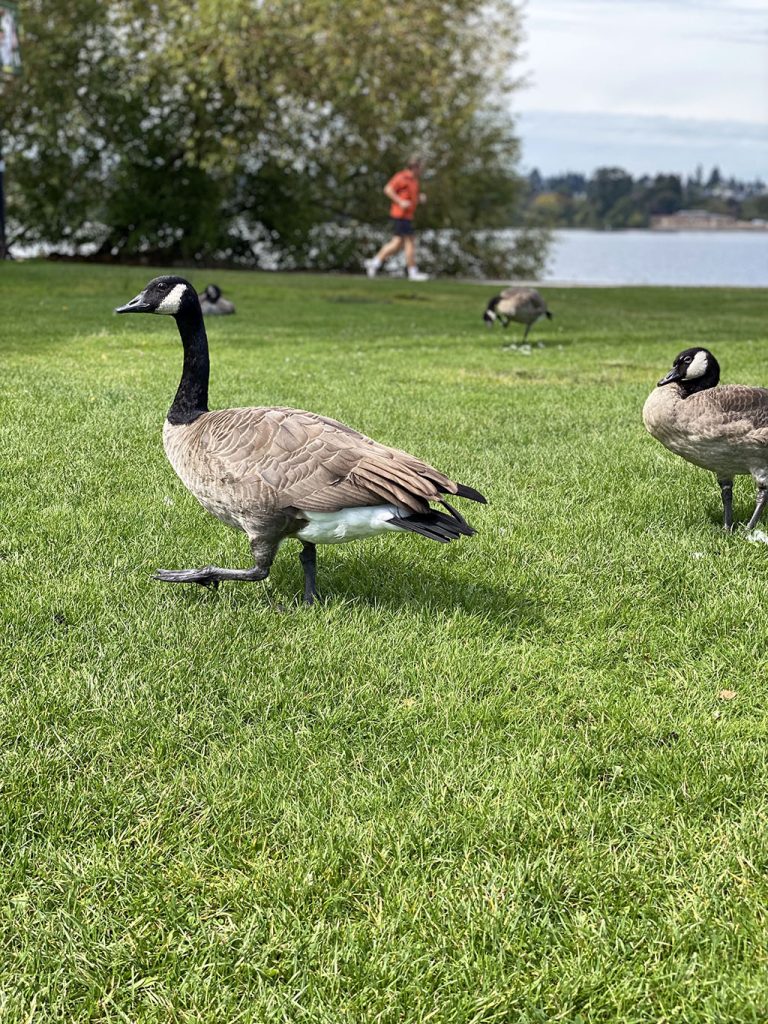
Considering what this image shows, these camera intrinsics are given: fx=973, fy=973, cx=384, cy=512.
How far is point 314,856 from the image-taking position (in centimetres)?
296

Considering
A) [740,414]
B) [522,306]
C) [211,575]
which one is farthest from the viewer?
[522,306]

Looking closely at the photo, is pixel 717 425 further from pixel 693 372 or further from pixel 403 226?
pixel 403 226

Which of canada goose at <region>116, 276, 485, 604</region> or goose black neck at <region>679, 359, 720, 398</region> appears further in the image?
goose black neck at <region>679, 359, 720, 398</region>

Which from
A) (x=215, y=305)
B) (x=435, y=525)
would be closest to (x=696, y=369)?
(x=435, y=525)

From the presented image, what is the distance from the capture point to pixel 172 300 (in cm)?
493

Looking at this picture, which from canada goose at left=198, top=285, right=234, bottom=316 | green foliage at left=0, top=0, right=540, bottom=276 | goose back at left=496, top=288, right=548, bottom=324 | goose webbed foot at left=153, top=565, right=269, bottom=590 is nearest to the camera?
goose webbed foot at left=153, top=565, right=269, bottom=590

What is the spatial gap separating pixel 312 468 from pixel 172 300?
1352 mm

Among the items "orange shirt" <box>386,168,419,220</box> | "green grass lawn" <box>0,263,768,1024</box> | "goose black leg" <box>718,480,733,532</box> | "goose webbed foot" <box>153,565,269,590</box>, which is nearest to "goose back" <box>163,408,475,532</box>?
"goose webbed foot" <box>153,565,269,590</box>

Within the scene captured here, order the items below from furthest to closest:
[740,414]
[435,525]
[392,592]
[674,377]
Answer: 1. [674,377]
2. [740,414]
3. [392,592]
4. [435,525]

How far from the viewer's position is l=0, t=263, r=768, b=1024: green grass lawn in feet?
8.49

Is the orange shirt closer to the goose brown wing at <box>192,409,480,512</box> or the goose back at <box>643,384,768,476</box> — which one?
the goose back at <box>643,384,768,476</box>

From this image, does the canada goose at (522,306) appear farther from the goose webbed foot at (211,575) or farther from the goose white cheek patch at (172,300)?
the goose webbed foot at (211,575)

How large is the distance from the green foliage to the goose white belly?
2645cm

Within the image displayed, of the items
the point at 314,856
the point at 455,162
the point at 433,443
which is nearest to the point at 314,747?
the point at 314,856
